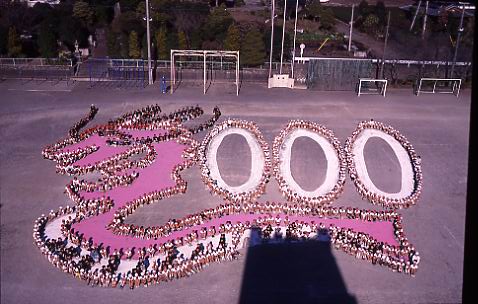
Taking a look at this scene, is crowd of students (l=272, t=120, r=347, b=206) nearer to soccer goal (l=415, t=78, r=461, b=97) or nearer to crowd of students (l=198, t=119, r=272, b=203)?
crowd of students (l=198, t=119, r=272, b=203)

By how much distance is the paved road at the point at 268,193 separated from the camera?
1661 centimetres

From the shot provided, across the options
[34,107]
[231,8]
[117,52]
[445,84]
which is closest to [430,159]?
[445,84]

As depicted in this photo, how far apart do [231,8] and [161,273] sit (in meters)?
50.6

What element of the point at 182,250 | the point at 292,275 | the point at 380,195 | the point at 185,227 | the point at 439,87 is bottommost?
the point at 292,275

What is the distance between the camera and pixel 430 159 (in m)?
27.4

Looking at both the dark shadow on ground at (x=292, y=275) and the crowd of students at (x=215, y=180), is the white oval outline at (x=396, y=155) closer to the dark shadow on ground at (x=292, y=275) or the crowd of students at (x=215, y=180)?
the crowd of students at (x=215, y=180)

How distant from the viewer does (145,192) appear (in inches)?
913

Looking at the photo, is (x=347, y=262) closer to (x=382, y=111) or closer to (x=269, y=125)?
(x=269, y=125)

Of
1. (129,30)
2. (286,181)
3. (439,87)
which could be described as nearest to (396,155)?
(286,181)

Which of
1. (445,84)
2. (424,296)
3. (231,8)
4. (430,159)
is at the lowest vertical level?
(424,296)

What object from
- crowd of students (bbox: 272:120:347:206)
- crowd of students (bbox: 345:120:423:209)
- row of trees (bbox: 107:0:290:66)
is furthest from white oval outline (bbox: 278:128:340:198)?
row of trees (bbox: 107:0:290:66)

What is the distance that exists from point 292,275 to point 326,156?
37.0 feet

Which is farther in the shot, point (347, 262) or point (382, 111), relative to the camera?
point (382, 111)

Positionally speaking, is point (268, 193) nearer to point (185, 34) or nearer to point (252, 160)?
point (252, 160)
